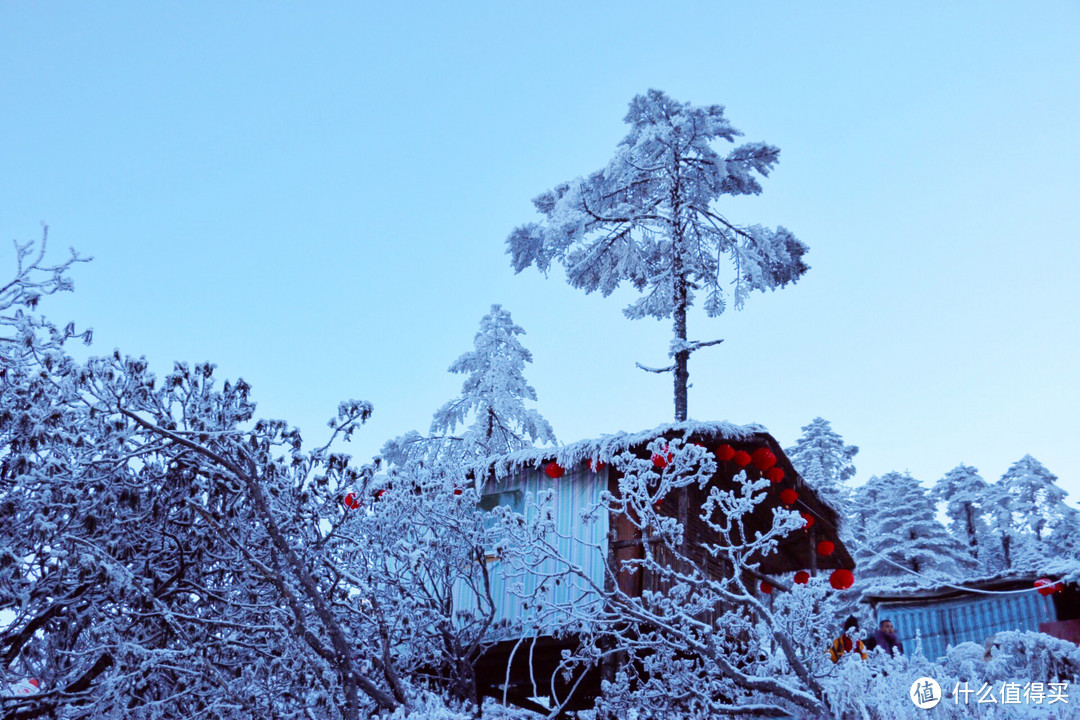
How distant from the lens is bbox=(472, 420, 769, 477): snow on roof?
41.2 feet

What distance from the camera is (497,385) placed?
24.5 metres

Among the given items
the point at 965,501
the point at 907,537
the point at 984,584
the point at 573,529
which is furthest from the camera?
the point at 965,501

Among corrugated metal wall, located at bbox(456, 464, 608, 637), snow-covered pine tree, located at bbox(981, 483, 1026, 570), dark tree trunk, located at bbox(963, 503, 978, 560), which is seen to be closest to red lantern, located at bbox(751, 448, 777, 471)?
corrugated metal wall, located at bbox(456, 464, 608, 637)

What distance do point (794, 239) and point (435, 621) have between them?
11451 mm

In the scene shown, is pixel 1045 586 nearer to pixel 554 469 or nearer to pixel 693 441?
pixel 693 441

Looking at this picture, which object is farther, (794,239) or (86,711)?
(794,239)

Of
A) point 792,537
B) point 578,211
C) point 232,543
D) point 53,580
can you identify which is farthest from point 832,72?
point 53,580

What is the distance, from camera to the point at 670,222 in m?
18.1

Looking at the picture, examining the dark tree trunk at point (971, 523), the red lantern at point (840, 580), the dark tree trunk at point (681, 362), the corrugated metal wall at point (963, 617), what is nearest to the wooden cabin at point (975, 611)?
the corrugated metal wall at point (963, 617)

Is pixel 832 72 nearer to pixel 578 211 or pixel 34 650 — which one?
pixel 578 211

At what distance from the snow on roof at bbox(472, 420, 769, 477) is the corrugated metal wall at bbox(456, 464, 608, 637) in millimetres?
441

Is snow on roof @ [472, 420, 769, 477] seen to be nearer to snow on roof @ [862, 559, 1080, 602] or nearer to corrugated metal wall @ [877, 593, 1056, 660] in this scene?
snow on roof @ [862, 559, 1080, 602]

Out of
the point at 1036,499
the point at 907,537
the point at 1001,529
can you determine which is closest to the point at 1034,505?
the point at 1036,499

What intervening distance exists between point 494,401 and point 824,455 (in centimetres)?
1582
